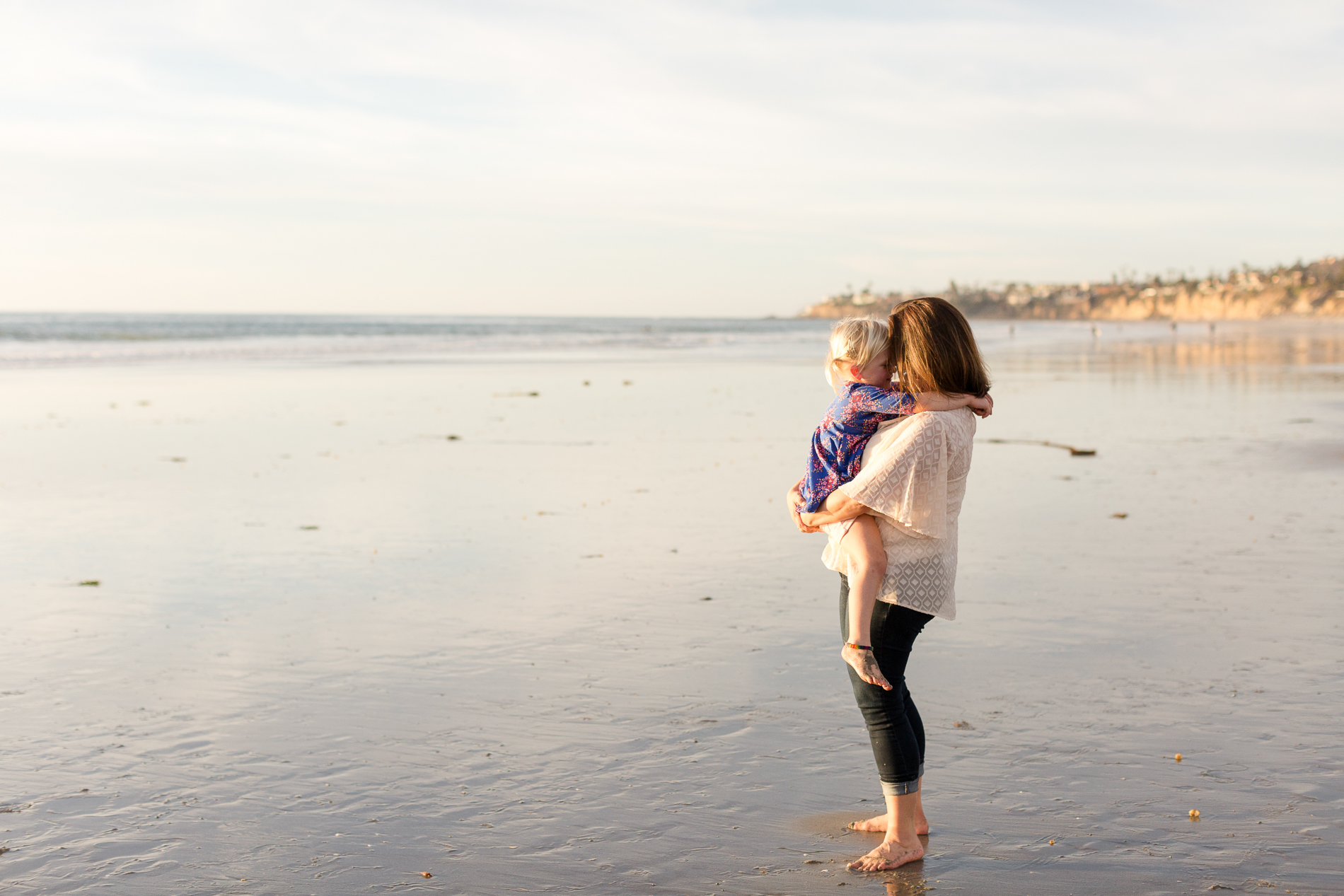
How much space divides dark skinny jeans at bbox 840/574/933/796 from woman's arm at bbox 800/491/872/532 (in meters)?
0.25

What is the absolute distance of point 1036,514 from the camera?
29.6 ft

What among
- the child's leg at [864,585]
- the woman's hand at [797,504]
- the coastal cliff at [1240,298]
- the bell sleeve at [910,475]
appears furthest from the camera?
the coastal cliff at [1240,298]

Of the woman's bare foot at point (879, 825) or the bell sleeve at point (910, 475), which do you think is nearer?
the bell sleeve at point (910, 475)

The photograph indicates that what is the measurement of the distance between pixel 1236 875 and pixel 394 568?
17.3ft

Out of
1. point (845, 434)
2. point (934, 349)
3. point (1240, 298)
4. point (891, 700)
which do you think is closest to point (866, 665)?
point (891, 700)

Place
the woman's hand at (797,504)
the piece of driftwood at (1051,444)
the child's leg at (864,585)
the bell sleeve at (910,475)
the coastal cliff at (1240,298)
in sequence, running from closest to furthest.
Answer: the bell sleeve at (910,475) < the child's leg at (864,585) < the woman's hand at (797,504) < the piece of driftwood at (1051,444) < the coastal cliff at (1240,298)

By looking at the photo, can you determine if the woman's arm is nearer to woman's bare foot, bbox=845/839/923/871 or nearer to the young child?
the young child

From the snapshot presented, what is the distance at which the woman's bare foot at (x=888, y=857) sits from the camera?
11.3ft

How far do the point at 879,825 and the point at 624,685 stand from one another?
65.1 inches

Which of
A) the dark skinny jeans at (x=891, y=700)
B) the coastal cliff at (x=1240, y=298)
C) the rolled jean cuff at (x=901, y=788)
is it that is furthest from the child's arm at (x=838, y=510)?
the coastal cliff at (x=1240, y=298)

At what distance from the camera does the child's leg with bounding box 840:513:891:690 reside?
11.3ft

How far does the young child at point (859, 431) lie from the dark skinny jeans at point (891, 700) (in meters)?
0.06

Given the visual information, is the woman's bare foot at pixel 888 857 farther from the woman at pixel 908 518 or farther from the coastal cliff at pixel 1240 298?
the coastal cliff at pixel 1240 298

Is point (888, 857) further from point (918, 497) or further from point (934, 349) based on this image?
point (934, 349)
